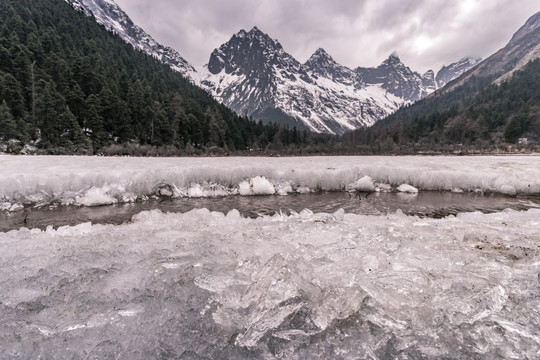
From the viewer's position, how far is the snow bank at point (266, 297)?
70.2 inches

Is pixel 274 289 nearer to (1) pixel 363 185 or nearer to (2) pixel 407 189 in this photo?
(1) pixel 363 185

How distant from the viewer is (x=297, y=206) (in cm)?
955

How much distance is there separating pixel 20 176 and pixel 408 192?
16.3 m

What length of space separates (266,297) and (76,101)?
57.7 metres

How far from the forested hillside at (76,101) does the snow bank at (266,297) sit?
109 ft

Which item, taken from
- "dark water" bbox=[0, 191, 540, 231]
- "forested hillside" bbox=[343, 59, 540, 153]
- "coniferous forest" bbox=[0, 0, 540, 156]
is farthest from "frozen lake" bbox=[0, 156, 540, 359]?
"forested hillside" bbox=[343, 59, 540, 153]

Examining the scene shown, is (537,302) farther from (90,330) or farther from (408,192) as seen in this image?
(408,192)

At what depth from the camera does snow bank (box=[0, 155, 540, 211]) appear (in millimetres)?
8734

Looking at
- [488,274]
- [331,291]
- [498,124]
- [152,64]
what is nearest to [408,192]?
[488,274]

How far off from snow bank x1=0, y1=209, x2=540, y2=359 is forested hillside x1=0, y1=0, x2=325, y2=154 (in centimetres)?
3334

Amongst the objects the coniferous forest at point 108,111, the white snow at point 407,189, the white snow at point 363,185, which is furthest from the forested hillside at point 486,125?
the white snow at point 363,185

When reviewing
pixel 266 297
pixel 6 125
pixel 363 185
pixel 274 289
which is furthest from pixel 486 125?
pixel 6 125

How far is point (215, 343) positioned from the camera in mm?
1807

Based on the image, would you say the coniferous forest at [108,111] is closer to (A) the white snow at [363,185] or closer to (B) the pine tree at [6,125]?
(B) the pine tree at [6,125]
